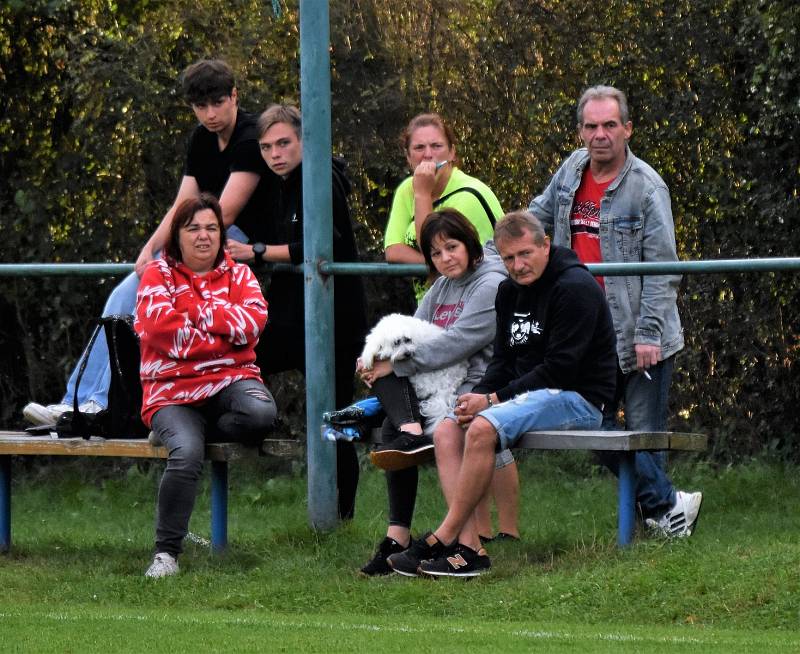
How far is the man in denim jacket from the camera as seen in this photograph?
6977 millimetres

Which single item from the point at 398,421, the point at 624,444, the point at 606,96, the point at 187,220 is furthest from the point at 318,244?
the point at 624,444

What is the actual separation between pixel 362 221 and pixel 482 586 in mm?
4800

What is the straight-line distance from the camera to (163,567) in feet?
22.4

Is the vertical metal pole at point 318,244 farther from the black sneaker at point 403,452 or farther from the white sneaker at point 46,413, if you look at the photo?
the white sneaker at point 46,413

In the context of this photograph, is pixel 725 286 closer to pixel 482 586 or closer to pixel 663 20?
pixel 663 20

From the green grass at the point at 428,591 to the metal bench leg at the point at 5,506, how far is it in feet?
0.27

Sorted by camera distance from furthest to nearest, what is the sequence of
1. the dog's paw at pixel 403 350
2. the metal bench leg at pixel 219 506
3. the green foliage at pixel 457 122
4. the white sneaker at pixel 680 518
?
the green foliage at pixel 457 122 < the metal bench leg at pixel 219 506 < the white sneaker at pixel 680 518 < the dog's paw at pixel 403 350

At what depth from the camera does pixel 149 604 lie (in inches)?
253

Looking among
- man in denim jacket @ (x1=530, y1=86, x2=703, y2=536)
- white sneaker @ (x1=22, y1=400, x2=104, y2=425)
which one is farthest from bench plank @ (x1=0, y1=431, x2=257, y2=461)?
man in denim jacket @ (x1=530, y1=86, x2=703, y2=536)

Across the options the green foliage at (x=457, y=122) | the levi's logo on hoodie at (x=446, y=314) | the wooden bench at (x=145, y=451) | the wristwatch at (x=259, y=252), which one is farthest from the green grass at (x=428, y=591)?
the green foliage at (x=457, y=122)

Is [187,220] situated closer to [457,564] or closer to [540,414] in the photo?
[540,414]

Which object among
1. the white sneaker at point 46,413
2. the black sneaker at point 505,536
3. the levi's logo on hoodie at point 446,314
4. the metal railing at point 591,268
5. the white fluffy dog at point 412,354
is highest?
the metal railing at point 591,268

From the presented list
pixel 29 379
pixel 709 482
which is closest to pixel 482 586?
pixel 709 482

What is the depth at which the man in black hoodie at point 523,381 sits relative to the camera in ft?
21.1
